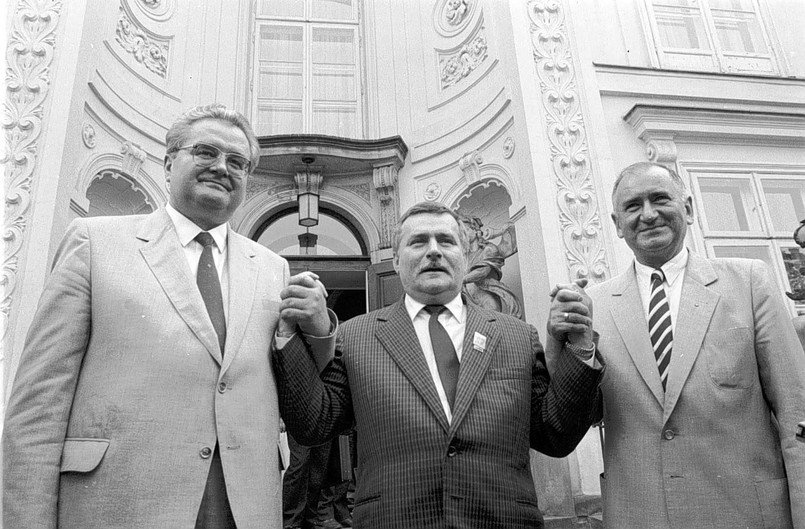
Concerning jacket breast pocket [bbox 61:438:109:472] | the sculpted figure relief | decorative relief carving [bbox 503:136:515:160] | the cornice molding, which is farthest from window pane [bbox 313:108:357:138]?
jacket breast pocket [bbox 61:438:109:472]

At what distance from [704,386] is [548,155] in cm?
363

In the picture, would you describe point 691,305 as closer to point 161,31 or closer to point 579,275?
point 579,275

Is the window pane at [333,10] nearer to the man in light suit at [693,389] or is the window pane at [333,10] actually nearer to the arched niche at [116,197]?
the arched niche at [116,197]

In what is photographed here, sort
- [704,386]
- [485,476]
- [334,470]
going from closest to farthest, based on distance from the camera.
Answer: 1. [485,476]
2. [704,386]
3. [334,470]

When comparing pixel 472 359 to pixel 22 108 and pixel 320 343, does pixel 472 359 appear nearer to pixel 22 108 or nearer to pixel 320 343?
pixel 320 343

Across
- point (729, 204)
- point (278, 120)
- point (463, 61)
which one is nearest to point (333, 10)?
point (278, 120)

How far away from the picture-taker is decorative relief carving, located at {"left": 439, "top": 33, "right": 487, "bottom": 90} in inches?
265

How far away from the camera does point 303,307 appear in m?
1.61

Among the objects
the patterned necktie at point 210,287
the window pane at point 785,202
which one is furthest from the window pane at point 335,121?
the patterned necktie at point 210,287

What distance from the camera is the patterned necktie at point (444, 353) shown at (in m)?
1.77

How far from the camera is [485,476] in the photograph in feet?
5.29

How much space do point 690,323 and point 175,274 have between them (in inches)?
60.9

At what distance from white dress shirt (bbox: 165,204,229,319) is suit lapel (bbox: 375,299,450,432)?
1.70 ft

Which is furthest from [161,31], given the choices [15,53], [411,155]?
[411,155]
